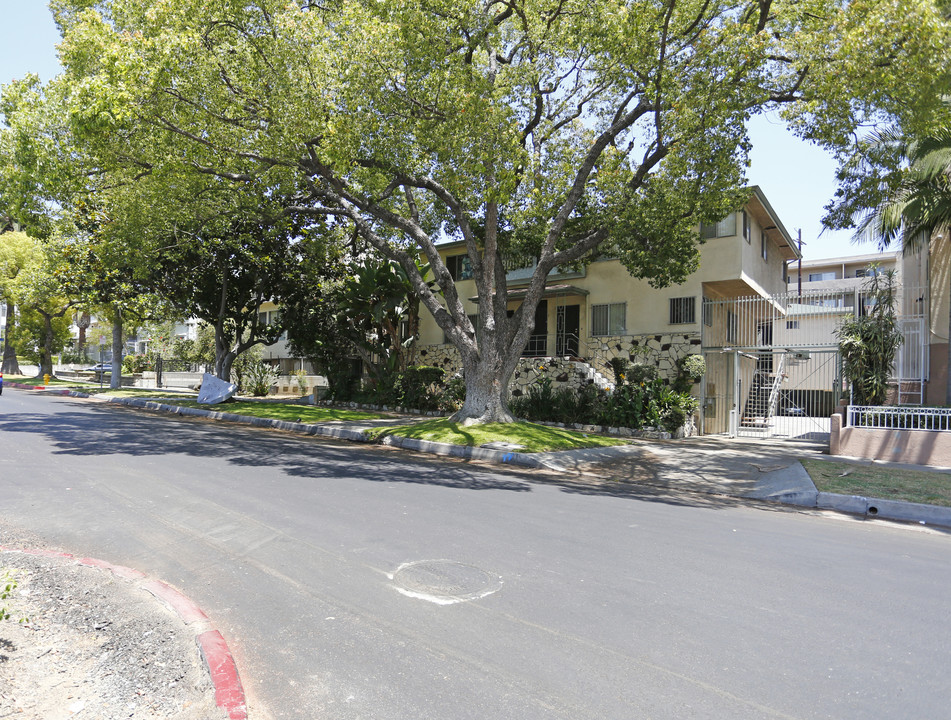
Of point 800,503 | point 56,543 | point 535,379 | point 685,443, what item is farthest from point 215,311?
point 800,503

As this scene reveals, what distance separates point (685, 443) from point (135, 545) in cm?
1387

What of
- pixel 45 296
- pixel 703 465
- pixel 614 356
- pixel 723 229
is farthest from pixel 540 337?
pixel 45 296

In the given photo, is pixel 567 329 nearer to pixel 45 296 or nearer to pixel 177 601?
pixel 177 601

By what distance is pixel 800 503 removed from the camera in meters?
9.27

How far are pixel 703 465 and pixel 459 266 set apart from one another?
16.2 meters

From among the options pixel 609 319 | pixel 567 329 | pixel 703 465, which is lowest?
pixel 703 465

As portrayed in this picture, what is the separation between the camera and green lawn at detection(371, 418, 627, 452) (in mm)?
13531

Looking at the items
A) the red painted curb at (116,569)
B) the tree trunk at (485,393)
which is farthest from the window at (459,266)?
the red painted curb at (116,569)

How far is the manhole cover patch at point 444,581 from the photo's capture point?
4.62 meters

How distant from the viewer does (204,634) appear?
Answer: 150 inches

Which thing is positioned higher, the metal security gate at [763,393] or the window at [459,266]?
the window at [459,266]

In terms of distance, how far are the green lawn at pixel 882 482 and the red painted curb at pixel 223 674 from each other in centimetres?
873

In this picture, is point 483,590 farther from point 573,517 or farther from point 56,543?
point 56,543

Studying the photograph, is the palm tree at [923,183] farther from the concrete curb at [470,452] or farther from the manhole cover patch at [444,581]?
the manhole cover patch at [444,581]
